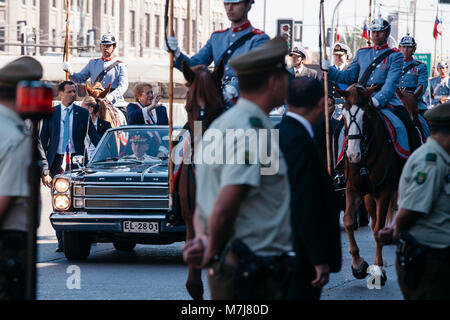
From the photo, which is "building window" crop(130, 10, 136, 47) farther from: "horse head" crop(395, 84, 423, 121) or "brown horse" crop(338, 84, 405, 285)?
"brown horse" crop(338, 84, 405, 285)

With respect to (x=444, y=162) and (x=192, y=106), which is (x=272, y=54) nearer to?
(x=444, y=162)

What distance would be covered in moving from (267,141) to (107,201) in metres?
7.87

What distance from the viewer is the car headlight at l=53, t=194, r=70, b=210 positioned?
1247 centimetres

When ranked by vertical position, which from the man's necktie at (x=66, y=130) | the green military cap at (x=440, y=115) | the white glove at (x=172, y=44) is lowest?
the man's necktie at (x=66, y=130)

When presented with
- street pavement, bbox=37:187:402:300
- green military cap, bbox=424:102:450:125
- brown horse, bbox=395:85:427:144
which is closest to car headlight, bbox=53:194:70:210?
street pavement, bbox=37:187:402:300

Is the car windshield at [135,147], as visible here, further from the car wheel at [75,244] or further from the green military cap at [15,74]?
the green military cap at [15,74]

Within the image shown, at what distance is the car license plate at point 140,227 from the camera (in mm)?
→ 12008

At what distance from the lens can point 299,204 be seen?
17.4ft

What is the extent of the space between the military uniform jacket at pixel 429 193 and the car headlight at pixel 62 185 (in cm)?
711

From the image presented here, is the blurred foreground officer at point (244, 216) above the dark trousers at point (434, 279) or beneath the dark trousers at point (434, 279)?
above

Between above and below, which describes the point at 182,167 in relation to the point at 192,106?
below

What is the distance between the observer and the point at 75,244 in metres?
12.5

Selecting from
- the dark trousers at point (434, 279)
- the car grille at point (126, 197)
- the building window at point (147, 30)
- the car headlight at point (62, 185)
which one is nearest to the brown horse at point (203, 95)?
the dark trousers at point (434, 279)
